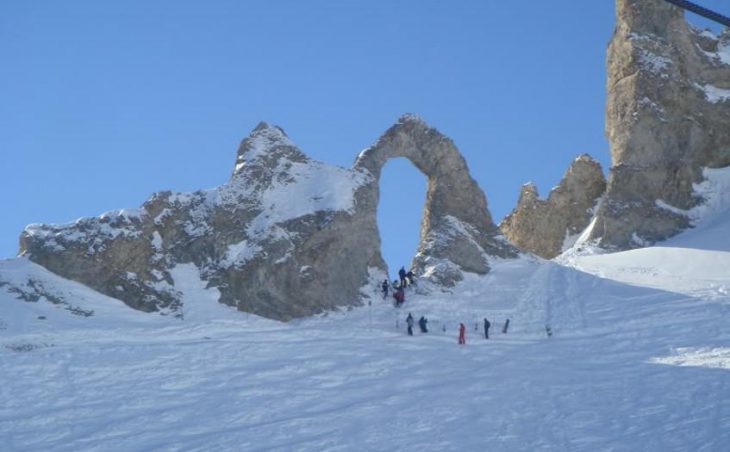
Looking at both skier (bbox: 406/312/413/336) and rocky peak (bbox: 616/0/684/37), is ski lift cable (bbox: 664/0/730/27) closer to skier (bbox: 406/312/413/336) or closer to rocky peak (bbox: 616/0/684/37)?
skier (bbox: 406/312/413/336)

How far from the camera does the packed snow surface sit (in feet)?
69.1

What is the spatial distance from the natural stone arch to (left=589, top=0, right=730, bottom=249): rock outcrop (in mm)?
9128

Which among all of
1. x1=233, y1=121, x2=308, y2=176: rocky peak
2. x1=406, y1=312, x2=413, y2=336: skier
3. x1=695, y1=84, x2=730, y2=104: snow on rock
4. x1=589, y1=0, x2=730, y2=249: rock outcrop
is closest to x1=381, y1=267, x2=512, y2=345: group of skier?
x1=406, y1=312, x2=413, y2=336: skier

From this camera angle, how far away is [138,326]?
3534cm

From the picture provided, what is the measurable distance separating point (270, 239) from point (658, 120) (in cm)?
3112

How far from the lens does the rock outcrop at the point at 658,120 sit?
55469mm

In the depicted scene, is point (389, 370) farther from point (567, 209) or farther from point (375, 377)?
point (567, 209)

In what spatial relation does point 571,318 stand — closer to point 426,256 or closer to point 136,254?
point 426,256

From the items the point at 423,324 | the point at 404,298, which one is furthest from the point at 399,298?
the point at 423,324

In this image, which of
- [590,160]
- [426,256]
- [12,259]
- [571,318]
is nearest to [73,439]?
[12,259]

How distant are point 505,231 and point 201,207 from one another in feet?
103

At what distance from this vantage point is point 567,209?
64.5 metres

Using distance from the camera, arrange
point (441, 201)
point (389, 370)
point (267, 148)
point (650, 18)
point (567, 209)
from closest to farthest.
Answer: point (389, 370) < point (267, 148) < point (441, 201) < point (650, 18) < point (567, 209)

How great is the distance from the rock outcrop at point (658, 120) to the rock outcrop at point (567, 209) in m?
3.61
